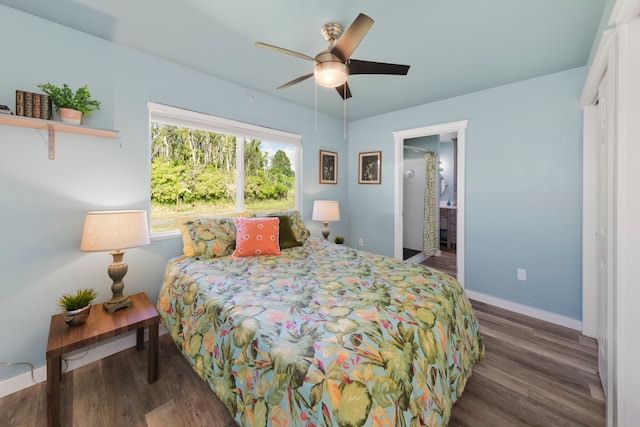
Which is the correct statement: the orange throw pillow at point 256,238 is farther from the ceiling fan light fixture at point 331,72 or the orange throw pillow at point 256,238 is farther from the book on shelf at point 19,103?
the book on shelf at point 19,103

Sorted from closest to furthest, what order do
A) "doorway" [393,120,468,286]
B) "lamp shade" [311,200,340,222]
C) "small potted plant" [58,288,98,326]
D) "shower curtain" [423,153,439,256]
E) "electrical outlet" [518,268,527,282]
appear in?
"small potted plant" [58,288,98,326] → "electrical outlet" [518,268,527,282] → "doorway" [393,120,468,286] → "lamp shade" [311,200,340,222] → "shower curtain" [423,153,439,256]

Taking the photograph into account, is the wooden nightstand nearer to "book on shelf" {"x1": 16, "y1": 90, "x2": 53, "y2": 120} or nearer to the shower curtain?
"book on shelf" {"x1": 16, "y1": 90, "x2": 53, "y2": 120}

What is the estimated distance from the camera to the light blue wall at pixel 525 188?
254 cm

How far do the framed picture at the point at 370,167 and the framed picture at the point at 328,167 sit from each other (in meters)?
0.41

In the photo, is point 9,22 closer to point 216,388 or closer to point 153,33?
point 153,33

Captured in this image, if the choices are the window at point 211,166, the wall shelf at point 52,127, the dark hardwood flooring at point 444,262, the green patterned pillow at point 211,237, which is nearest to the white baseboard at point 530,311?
the dark hardwood flooring at point 444,262

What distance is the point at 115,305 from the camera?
73.7 inches

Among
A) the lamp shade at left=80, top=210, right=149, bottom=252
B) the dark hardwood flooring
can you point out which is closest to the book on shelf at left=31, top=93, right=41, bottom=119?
the lamp shade at left=80, top=210, right=149, bottom=252

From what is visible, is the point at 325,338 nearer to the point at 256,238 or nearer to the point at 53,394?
the point at 256,238

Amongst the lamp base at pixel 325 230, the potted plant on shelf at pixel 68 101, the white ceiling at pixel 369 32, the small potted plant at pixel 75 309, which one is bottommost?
the small potted plant at pixel 75 309

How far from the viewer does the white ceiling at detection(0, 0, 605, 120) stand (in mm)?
1697

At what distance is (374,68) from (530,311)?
293 cm

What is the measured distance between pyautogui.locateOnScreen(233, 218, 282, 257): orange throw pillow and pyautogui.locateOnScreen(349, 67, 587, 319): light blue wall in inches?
93.0

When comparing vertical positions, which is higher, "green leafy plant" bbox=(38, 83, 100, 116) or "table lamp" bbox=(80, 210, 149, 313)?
"green leafy plant" bbox=(38, 83, 100, 116)
